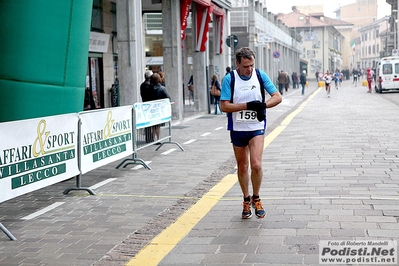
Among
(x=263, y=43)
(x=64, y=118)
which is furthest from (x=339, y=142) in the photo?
(x=263, y=43)

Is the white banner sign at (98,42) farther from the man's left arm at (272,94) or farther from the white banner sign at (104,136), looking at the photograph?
the man's left arm at (272,94)

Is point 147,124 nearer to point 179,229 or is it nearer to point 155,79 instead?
point 155,79

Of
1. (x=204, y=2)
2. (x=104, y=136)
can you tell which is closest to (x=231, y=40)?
(x=204, y=2)

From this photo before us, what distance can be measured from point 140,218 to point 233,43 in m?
21.0

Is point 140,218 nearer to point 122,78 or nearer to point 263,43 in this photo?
point 122,78

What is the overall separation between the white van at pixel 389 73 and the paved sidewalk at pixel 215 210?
2983 cm

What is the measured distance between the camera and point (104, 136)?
949cm

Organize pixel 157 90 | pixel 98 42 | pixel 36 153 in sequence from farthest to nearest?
pixel 98 42 < pixel 157 90 < pixel 36 153

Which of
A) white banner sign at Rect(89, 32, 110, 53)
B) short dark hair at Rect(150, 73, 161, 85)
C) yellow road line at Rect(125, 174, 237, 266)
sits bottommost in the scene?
yellow road line at Rect(125, 174, 237, 266)

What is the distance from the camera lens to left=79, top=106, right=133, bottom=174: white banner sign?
28.9 feet

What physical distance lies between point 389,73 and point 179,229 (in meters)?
37.6

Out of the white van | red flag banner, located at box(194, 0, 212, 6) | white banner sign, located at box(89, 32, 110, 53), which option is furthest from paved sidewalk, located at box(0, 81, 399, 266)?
the white van

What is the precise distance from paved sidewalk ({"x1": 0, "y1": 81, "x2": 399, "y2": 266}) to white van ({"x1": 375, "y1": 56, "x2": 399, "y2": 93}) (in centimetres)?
2983

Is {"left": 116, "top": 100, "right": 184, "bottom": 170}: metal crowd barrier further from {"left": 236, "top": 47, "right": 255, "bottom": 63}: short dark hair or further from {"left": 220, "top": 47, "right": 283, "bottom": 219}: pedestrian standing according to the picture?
{"left": 236, "top": 47, "right": 255, "bottom": 63}: short dark hair
